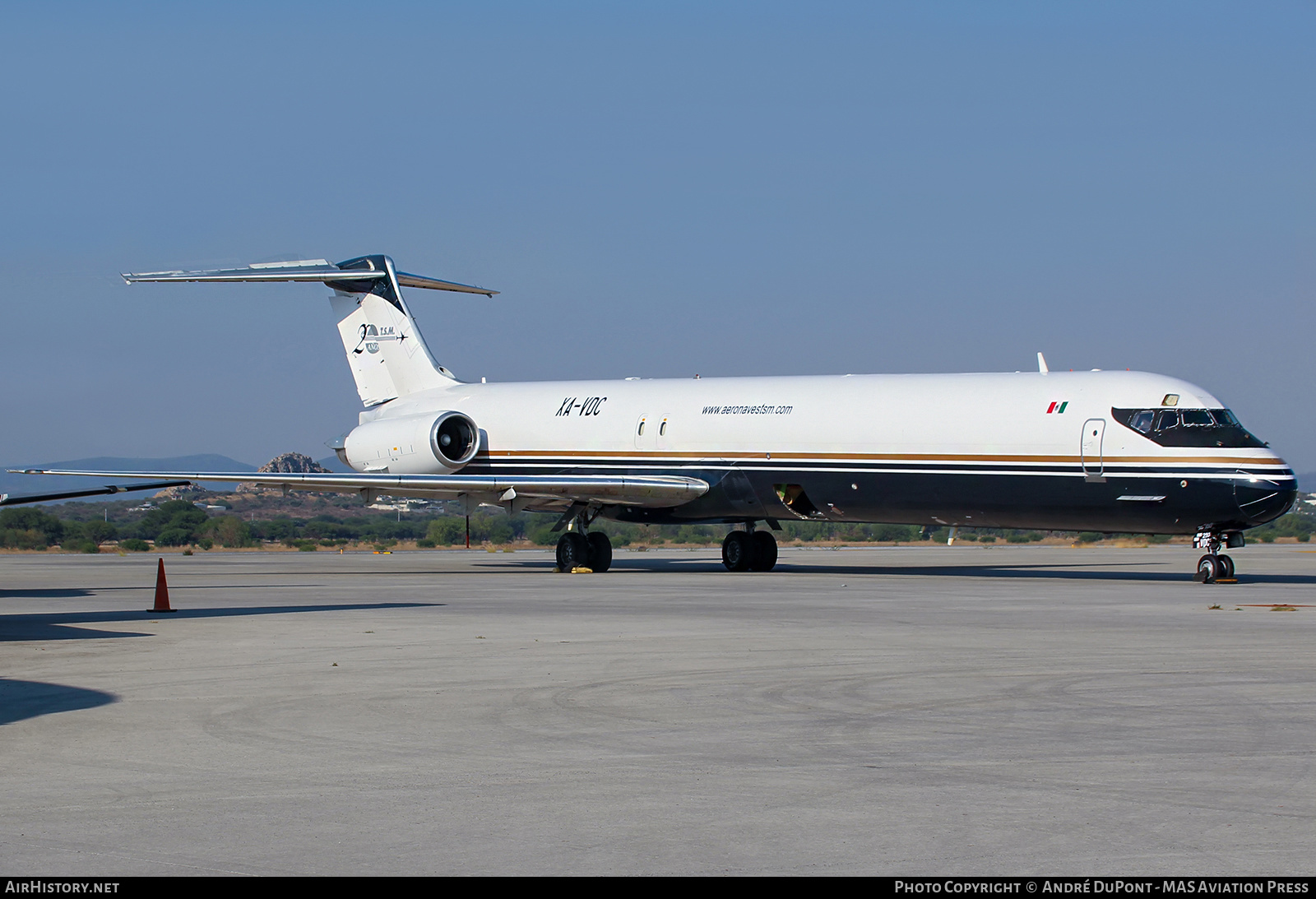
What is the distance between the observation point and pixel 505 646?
1334cm

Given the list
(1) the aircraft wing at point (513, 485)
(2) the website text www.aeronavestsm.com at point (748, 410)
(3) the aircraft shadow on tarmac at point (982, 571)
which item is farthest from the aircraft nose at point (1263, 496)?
(1) the aircraft wing at point (513, 485)

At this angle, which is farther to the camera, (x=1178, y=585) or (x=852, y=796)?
(x=1178, y=585)

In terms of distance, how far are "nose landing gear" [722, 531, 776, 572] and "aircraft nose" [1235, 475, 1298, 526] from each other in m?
9.96

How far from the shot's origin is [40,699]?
32.4ft

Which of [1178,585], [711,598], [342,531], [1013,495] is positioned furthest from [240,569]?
[342,531]

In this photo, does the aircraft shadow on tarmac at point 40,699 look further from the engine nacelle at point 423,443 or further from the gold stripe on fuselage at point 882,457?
the engine nacelle at point 423,443

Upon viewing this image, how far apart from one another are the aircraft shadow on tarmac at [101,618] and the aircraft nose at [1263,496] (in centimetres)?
1180

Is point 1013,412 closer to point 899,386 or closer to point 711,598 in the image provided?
point 899,386

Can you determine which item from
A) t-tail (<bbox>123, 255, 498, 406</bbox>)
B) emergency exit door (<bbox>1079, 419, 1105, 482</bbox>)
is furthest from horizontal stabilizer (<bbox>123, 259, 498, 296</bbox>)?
emergency exit door (<bbox>1079, 419, 1105, 482</bbox>)

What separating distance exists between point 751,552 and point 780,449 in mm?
3525

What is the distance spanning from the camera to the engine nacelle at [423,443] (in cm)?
3094

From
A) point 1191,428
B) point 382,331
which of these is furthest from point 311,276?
point 1191,428
